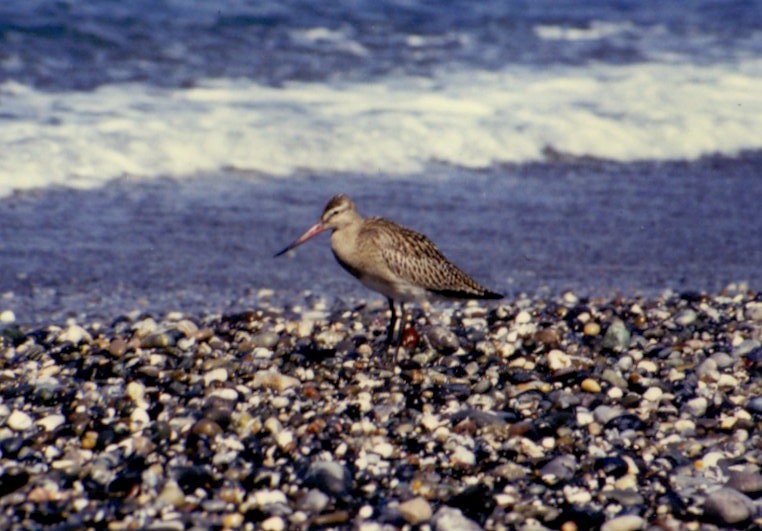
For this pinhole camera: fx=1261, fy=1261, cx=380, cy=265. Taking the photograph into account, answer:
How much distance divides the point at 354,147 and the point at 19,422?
231 inches

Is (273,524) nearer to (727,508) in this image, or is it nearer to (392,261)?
(727,508)

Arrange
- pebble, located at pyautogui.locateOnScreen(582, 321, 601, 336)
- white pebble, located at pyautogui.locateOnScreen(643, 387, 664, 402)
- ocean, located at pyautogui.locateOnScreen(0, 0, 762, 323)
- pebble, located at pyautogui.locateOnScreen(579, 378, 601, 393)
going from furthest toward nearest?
ocean, located at pyautogui.locateOnScreen(0, 0, 762, 323)
pebble, located at pyautogui.locateOnScreen(582, 321, 601, 336)
pebble, located at pyautogui.locateOnScreen(579, 378, 601, 393)
white pebble, located at pyautogui.locateOnScreen(643, 387, 664, 402)

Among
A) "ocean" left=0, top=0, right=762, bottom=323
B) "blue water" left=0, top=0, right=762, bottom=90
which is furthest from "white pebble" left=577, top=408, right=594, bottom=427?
"blue water" left=0, top=0, right=762, bottom=90

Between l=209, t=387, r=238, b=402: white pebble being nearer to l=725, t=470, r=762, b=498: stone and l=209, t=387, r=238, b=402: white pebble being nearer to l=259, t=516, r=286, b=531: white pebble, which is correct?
l=259, t=516, r=286, b=531: white pebble

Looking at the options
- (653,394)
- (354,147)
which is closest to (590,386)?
(653,394)

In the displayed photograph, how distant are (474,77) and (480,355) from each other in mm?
7671

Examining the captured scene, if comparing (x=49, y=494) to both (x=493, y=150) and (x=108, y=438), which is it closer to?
(x=108, y=438)

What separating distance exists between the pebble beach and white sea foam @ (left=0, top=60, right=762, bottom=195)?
3.27 metres

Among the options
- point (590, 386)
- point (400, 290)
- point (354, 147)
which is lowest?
point (590, 386)

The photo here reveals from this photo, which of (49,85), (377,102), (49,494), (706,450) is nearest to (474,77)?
(377,102)

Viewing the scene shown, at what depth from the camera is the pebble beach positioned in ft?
15.2

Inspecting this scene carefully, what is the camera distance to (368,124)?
11.3 meters

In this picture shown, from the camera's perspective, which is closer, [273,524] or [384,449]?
[273,524]

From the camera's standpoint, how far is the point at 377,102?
1241 centimetres
